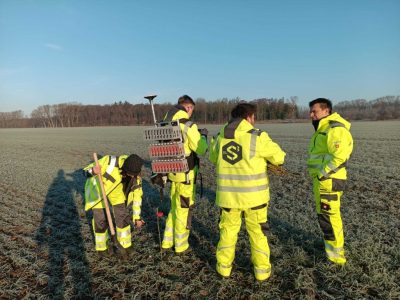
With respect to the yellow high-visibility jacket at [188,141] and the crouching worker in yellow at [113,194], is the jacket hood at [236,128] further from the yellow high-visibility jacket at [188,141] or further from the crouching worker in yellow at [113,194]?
the crouching worker in yellow at [113,194]

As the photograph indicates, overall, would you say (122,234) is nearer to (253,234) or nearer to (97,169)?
(97,169)

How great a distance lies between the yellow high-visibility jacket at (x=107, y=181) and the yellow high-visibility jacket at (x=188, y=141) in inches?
36.4

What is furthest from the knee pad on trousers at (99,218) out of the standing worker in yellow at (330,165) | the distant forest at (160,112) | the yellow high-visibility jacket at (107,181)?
the distant forest at (160,112)

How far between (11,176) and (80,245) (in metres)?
10.1

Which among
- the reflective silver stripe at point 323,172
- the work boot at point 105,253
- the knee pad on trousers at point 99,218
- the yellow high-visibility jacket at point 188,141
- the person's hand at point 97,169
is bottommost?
the work boot at point 105,253

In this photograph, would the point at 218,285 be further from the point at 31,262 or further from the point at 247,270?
the point at 31,262

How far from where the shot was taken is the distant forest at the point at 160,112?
9900 cm

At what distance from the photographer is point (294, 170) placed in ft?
44.5

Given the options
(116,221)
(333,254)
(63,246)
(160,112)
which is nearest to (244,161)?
(333,254)

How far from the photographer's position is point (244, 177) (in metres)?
3.90

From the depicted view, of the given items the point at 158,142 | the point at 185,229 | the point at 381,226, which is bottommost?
the point at 381,226

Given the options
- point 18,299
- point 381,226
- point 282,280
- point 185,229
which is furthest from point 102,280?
point 381,226

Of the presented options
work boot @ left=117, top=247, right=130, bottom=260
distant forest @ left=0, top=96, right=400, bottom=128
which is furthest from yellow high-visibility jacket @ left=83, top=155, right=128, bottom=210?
distant forest @ left=0, top=96, right=400, bottom=128

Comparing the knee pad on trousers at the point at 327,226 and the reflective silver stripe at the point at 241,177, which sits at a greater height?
the reflective silver stripe at the point at 241,177
